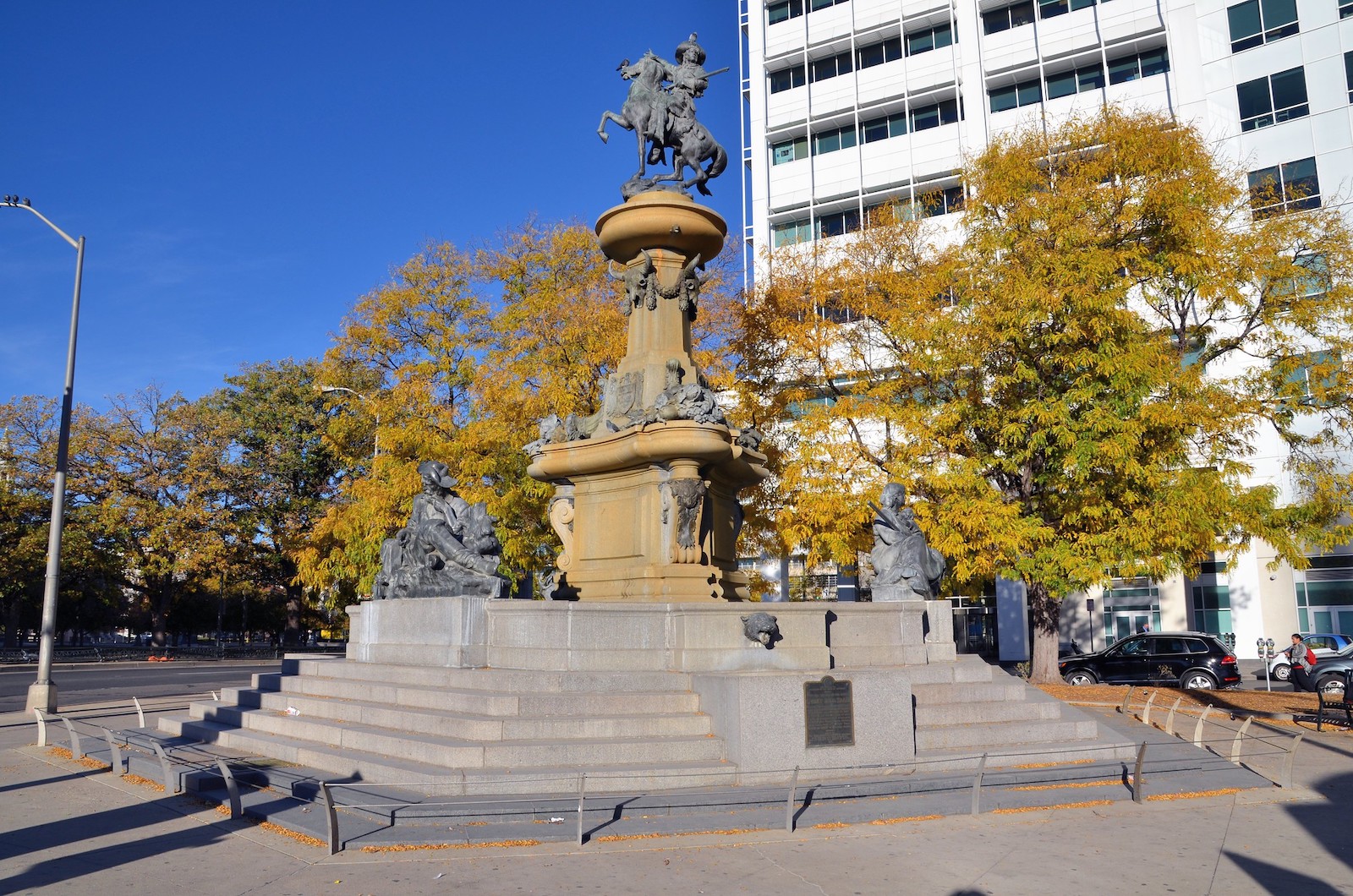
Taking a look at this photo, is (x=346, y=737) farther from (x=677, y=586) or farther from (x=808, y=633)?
(x=808, y=633)

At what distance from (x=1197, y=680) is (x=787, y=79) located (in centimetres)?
3828

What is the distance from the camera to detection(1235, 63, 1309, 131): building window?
3766 cm

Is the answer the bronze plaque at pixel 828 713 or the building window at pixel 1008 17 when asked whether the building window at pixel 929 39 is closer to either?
the building window at pixel 1008 17

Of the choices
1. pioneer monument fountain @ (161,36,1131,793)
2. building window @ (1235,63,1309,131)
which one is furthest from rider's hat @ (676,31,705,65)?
building window @ (1235,63,1309,131)

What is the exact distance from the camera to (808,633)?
12.3 metres

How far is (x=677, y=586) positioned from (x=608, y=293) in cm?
1529

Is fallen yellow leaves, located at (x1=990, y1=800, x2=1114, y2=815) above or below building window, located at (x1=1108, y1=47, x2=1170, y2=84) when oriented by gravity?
below

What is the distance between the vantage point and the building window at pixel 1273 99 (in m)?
37.7

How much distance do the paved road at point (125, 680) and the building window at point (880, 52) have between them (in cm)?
3990

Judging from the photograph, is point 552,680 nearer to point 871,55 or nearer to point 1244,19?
point 1244,19

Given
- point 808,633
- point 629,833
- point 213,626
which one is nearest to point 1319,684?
point 808,633

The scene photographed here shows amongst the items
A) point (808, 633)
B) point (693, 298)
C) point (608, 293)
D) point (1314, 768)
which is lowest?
point (1314, 768)

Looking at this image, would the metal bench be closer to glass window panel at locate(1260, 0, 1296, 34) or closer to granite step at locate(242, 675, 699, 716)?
granite step at locate(242, 675, 699, 716)

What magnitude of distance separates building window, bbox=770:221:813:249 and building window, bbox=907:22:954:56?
980cm
